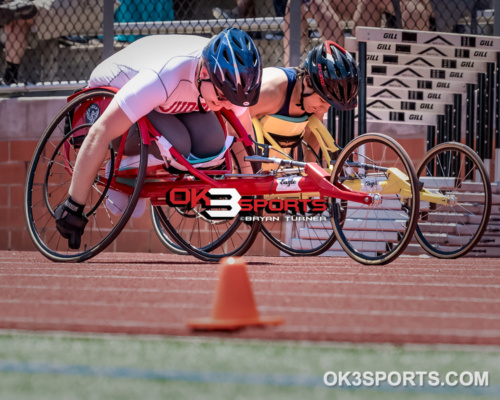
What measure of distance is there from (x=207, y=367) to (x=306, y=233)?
497 cm

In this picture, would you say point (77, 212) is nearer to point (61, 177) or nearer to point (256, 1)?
point (61, 177)

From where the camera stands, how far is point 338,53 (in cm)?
692

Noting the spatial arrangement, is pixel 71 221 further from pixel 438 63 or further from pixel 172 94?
pixel 438 63

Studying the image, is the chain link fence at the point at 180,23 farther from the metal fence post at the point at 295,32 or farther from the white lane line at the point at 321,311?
the white lane line at the point at 321,311

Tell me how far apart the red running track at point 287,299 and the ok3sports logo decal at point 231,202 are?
38 centimetres

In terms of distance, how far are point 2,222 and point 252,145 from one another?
3847 millimetres

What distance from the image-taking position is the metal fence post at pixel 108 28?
30.5 ft

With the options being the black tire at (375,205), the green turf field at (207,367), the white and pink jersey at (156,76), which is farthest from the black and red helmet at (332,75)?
the green turf field at (207,367)

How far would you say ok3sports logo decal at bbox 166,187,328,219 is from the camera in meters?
6.36

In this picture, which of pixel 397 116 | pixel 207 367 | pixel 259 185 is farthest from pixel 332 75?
pixel 207 367

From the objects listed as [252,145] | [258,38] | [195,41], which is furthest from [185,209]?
[258,38]

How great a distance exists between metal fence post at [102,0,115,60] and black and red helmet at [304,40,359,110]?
298 centimetres

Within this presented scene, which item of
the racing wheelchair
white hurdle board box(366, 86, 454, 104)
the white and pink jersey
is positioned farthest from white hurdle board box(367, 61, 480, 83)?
the white and pink jersey

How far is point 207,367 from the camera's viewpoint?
2973mm
